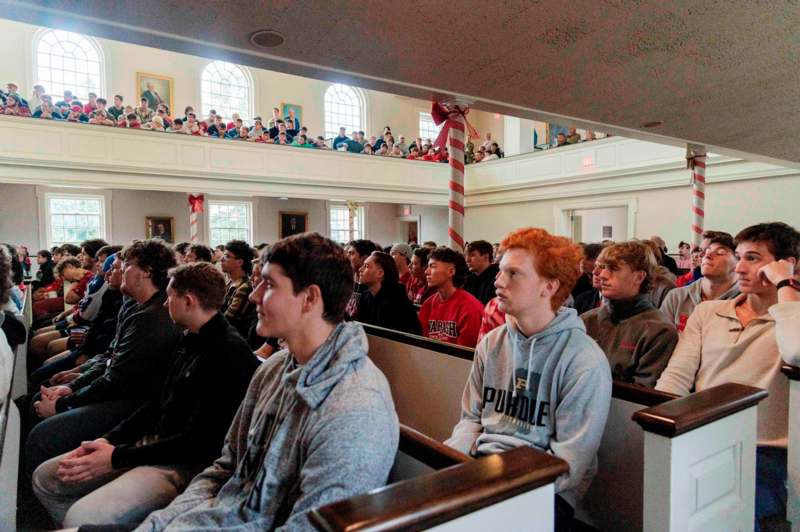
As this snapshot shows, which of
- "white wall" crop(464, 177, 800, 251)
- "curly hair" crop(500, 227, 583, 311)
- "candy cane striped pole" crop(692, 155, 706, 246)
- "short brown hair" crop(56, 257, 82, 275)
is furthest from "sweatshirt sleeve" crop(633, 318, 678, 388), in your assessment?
"white wall" crop(464, 177, 800, 251)

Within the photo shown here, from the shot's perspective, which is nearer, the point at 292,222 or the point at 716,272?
the point at 716,272

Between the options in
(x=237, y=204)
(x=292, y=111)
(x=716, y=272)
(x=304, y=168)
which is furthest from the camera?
(x=292, y=111)

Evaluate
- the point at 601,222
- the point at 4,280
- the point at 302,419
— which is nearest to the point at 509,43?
the point at 302,419

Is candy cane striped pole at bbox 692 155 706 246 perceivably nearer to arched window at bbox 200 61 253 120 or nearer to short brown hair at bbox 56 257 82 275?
short brown hair at bbox 56 257 82 275

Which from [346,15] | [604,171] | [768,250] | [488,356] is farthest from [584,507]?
[604,171]

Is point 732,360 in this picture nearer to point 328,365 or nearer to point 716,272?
point 716,272

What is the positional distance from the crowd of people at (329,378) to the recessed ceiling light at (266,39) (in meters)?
1.39

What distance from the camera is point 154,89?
42.4 feet

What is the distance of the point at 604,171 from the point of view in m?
10.7

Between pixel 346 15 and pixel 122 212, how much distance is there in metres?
11.4

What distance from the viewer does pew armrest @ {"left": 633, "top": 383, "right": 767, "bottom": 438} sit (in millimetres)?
1284

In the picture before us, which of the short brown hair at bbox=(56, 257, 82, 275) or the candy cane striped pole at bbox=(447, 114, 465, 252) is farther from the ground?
the candy cane striped pole at bbox=(447, 114, 465, 252)

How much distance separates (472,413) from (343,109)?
609 inches

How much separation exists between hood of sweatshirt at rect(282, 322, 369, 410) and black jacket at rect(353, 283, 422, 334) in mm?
2239
